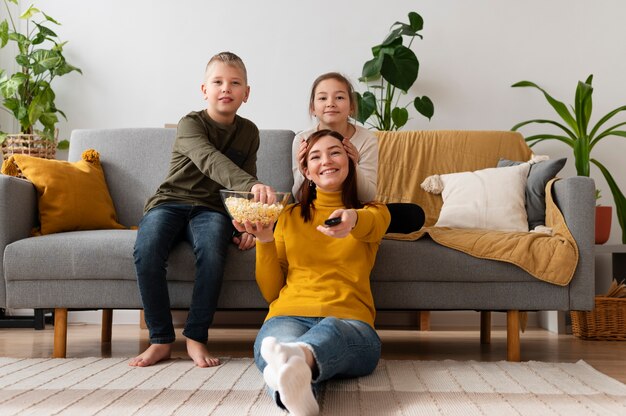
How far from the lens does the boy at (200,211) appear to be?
225 centimetres

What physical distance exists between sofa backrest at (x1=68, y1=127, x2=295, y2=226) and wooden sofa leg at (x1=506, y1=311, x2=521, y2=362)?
1067 millimetres

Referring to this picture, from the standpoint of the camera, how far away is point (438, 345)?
296 cm

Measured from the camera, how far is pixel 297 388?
1511mm

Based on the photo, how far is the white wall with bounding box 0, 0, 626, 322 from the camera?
384 cm

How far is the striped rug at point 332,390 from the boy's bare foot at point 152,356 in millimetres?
31

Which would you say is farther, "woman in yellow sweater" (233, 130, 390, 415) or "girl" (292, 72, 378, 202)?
"girl" (292, 72, 378, 202)

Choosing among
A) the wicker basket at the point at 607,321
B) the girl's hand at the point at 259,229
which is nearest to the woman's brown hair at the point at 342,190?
the girl's hand at the point at 259,229

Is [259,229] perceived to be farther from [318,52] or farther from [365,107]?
[318,52]

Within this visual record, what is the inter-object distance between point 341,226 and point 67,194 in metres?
1.31

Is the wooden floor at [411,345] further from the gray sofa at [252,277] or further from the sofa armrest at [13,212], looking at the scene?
the sofa armrest at [13,212]

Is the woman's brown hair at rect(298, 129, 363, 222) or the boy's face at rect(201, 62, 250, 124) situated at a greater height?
the boy's face at rect(201, 62, 250, 124)

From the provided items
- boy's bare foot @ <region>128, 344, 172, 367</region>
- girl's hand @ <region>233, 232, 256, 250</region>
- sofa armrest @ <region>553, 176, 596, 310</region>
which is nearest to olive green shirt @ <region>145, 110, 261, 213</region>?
girl's hand @ <region>233, 232, 256, 250</region>

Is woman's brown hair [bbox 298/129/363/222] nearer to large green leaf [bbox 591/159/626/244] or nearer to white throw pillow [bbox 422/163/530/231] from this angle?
white throw pillow [bbox 422/163/530/231]

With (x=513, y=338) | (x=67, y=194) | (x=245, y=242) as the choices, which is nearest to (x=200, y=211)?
(x=245, y=242)
